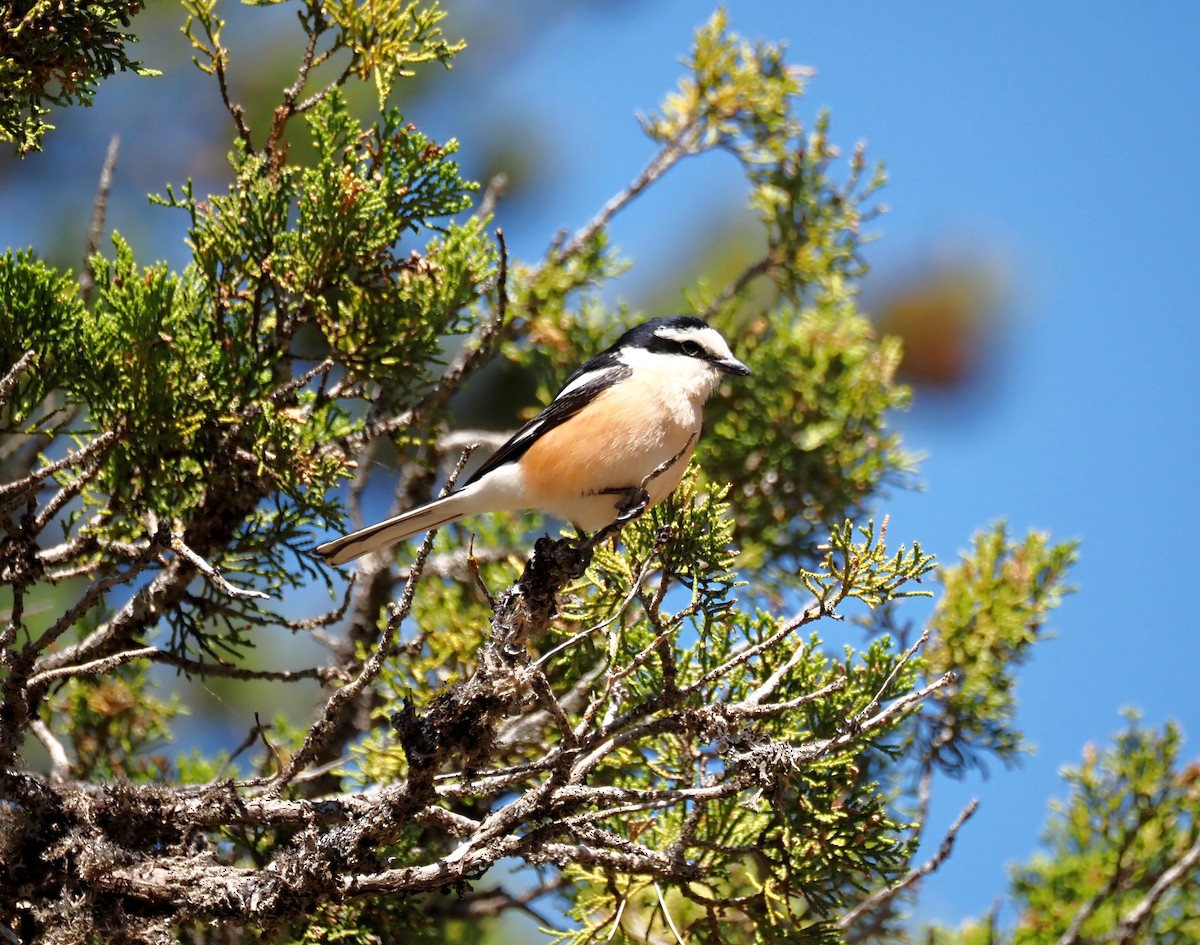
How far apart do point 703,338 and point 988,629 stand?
1.58m

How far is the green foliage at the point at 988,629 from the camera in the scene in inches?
180

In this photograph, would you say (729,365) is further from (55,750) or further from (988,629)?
(55,750)

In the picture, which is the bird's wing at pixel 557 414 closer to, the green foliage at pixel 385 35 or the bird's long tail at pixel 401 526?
the bird's long tail at pixel 401 526

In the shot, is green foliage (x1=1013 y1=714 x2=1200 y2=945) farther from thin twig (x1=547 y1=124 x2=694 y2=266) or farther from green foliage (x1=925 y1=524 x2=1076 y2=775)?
thin twig (x1=547 y1=124 x2=694 y2=266)

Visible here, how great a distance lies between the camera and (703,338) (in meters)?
4.54

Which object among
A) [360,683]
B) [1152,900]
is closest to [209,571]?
[360,683]

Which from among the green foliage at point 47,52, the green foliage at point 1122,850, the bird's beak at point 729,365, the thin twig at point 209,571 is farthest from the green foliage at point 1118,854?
the green foliage at point 47,52

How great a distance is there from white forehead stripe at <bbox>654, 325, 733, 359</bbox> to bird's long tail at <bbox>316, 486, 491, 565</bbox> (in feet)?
3.27

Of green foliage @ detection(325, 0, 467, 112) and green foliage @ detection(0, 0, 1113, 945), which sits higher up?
green foliage @ detection(325, 0, 467, 112)

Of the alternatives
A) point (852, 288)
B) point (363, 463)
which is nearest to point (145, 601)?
point (363, 463)

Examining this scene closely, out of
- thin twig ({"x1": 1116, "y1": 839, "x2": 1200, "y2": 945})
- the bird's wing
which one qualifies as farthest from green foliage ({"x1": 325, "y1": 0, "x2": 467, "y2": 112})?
thin twig ({"x1": 1116, "y1": 839, "x2": 1200, "y2": 945})

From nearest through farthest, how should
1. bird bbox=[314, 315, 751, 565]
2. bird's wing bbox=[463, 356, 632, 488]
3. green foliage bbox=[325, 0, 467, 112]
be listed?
green foliage bbox=[325, 0, 467, 112] → bird bbox=[314, 315, 751, 565] → bird's wing bbox=[463, 356, 632, 488]

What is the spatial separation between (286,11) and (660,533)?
23.8 ft

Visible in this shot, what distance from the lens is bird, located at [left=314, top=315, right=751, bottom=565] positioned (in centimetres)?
399
